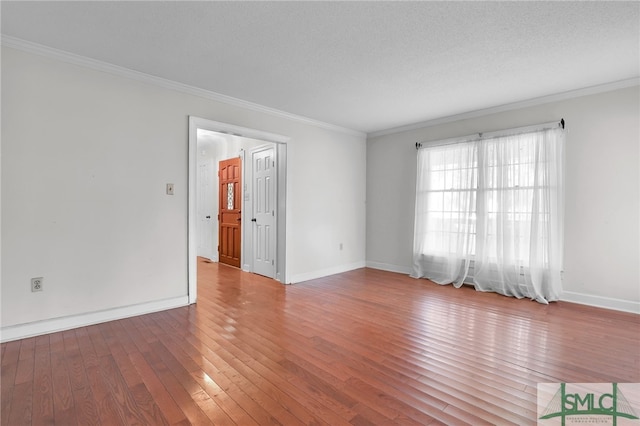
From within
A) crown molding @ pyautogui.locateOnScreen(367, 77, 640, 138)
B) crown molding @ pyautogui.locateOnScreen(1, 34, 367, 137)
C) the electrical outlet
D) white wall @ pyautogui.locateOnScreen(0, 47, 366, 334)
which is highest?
crown molding @ pyautogui.locateOnScreen(367, 77, 640, 138)

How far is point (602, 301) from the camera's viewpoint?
12.1 ft

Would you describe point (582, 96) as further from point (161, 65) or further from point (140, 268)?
point (140, 268)

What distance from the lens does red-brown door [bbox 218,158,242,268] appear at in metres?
6.01

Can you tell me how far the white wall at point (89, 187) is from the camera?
106 inches

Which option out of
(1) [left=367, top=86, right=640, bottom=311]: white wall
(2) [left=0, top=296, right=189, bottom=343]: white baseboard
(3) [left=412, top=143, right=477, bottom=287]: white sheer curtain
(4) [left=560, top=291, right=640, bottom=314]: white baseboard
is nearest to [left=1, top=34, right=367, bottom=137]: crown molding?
(3) [left=412, top=143, right=477, bottom=287]: white sheer curtain

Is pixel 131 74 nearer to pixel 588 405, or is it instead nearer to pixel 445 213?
pixel 445 213

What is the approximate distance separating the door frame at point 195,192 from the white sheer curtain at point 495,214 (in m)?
2.30

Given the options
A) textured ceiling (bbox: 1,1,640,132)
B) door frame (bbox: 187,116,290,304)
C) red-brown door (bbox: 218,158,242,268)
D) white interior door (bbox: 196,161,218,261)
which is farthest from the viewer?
white interior door (bbox: 196,161,218,261)

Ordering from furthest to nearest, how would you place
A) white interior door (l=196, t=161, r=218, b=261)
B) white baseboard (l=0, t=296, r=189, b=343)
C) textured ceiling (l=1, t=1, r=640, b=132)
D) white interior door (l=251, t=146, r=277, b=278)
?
white interior door (l=196, t=161, r=218, b=261), white interior door (l=251, t=146, r=277, b=278), white baseboard (l=0, t=296, r=189, b=343), textured ceiling (l=1, t=1, r=640, b=132)

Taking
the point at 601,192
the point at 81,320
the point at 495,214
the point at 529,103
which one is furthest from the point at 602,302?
the point at 81,320

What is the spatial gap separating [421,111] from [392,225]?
211cm

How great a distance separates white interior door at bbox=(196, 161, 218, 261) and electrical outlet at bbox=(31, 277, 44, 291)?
401 cm

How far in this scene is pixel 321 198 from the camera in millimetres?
5340

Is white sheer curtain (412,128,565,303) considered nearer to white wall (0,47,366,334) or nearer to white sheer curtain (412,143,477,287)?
white sheer curtain (412,143,477,287)
